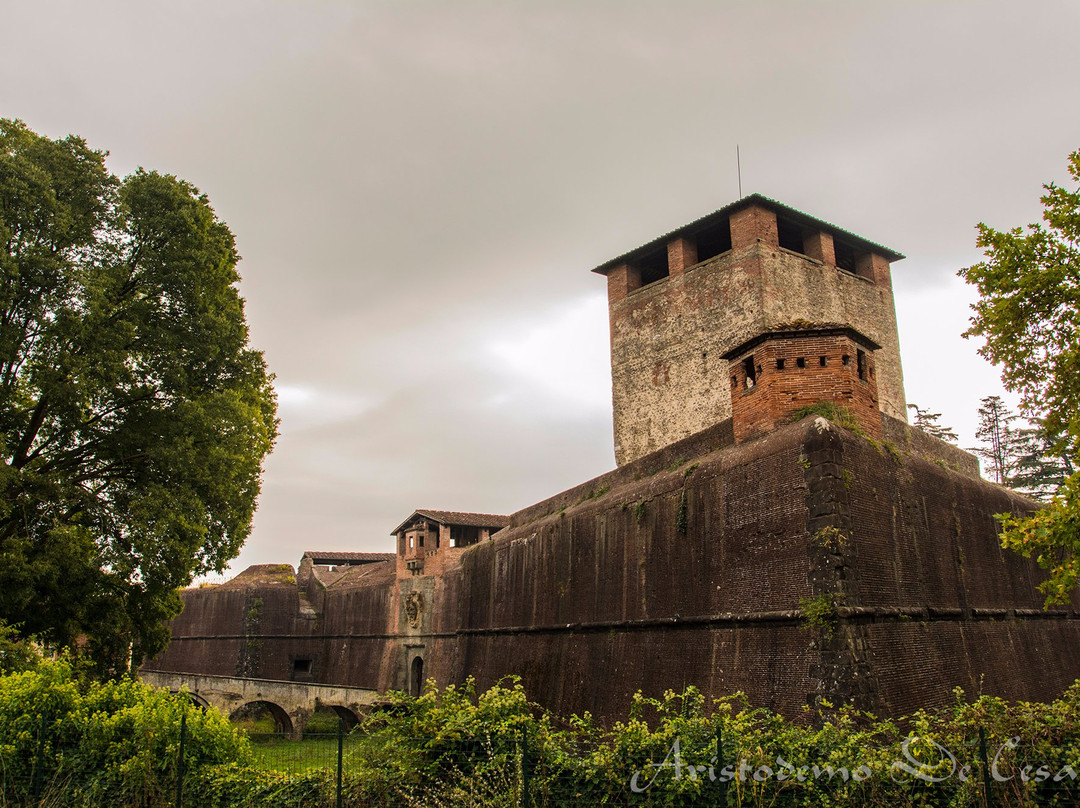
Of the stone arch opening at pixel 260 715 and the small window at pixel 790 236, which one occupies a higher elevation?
the small window at pixel 790 236

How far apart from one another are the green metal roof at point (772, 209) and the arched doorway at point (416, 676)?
15.4m

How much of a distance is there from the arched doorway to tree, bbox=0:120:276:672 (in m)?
13.3

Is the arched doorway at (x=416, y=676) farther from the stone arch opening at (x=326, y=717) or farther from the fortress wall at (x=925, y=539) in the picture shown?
the fortress wall at (x=925, y=539)

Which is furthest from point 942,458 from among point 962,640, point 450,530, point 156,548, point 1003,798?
point 450,530

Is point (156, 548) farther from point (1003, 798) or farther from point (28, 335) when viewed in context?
point (1003, 798)

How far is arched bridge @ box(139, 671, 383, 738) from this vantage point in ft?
81.5

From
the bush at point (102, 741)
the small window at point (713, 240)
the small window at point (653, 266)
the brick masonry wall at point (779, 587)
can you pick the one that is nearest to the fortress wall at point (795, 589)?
the brick masonry wall at point (779, 587)

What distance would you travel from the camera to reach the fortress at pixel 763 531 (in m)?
9.12

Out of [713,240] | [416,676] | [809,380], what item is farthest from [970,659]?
[416,676]

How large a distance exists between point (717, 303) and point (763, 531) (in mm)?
8190

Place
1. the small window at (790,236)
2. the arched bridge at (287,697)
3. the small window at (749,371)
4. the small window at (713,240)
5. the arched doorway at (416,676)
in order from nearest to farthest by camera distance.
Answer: the small window at (749,371), the small window at (790,236), the small window at (713,240), the arched bridge at (287,697), the arched doorway at (416,676)

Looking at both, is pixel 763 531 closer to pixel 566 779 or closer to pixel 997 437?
pixel 566 779

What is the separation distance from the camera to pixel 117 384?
12852mm

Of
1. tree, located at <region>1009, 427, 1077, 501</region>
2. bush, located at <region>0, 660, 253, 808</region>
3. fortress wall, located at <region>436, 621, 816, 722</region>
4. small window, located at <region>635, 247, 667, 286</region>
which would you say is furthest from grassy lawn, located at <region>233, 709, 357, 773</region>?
tree, located at <region>1009, 427, 1077, 501</region>
